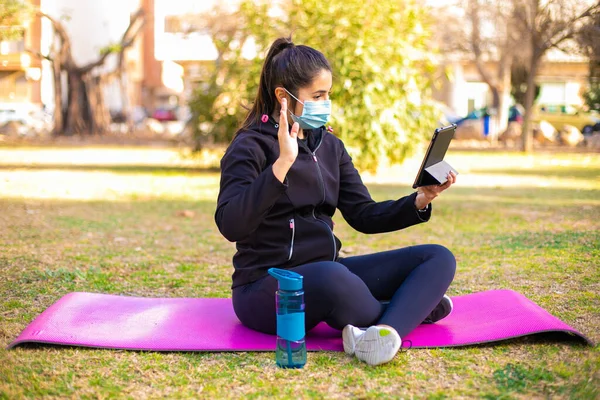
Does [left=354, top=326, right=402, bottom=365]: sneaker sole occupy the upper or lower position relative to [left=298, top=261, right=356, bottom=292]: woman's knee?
Answer: lower

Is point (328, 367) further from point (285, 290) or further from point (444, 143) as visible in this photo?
point (444, 143)

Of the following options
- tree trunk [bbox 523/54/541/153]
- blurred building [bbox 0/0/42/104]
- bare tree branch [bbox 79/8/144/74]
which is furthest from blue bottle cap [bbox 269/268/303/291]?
blurred building [bbox 0/0/42/104]

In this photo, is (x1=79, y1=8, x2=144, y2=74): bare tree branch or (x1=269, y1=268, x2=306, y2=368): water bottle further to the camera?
(x1=79, y1=8, x2=144, y2=74): bare tree branch

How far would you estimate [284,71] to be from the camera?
3.40 m

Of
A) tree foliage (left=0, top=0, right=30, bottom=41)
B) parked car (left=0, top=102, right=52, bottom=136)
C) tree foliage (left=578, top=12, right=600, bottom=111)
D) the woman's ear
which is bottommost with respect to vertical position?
parked car (left=0, top=102, right=52, bottom=136)

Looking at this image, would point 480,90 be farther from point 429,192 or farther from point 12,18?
point 429,192

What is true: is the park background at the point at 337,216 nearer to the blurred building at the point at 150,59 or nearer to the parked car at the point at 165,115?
the blurred building at the point at 150,59

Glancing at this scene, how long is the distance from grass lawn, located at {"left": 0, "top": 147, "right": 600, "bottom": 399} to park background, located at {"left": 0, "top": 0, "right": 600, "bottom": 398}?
1 centimetres

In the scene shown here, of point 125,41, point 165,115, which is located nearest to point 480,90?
point 165,115

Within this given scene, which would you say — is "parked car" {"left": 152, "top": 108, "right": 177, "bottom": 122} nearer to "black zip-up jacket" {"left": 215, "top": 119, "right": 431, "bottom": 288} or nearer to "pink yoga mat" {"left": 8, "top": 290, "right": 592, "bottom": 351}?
"pink yoga mat" {"left": 8, "top": 290, "right": 592, "bottom": 351}

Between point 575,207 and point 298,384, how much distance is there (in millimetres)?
6351

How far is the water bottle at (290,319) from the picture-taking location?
3.07 meters

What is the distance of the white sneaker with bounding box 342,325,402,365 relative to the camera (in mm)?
3107

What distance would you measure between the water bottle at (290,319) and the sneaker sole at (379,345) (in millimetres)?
259
